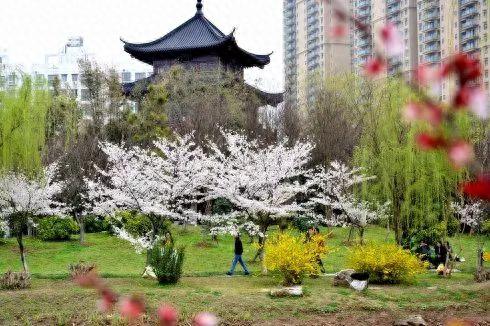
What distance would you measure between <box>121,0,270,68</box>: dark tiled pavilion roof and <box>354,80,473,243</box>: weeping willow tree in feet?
61.1

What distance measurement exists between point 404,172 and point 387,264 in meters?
3.00

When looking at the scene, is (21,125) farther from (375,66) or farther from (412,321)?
(375,66)

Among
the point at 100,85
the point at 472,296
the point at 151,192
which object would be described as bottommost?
the point at 472,296

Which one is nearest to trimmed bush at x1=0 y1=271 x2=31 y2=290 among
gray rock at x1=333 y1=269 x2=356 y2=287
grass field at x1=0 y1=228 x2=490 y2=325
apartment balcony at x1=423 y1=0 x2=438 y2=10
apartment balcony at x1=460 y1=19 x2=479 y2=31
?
grass field at x1=0 y1=228 x2=490 y2=325

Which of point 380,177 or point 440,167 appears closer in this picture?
point 440,167

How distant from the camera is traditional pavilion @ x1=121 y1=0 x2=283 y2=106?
37.9 m

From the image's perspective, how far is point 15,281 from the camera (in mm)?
15344

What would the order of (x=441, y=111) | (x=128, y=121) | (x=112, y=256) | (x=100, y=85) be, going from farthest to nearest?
(x=100, y=85), (x=128, y=121), (x=112, y=256), (x=441, y=111)

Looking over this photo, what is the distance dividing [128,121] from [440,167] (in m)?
15.0

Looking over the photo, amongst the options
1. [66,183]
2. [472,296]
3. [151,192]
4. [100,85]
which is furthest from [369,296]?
[100,85]

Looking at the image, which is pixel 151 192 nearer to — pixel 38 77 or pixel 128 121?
pixel 38 77

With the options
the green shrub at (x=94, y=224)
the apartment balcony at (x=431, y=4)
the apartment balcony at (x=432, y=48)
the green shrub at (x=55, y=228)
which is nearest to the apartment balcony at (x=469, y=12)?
the apartment balcony at (x=431, y=4)

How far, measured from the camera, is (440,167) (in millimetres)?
17938

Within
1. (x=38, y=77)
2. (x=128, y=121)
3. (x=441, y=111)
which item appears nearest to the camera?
(x=441, y=111)
